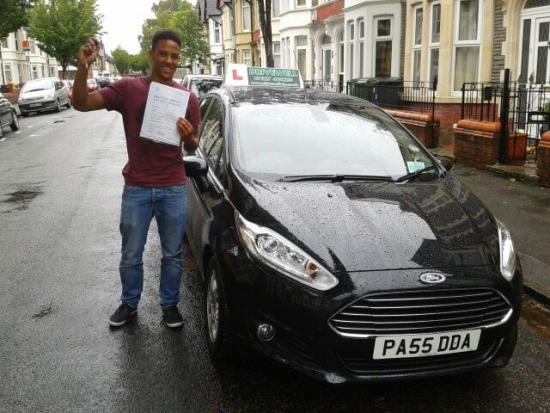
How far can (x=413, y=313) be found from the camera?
288 cm

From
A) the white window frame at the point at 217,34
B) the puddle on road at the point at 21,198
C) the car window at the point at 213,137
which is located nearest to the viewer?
the car window at the point at 213,137

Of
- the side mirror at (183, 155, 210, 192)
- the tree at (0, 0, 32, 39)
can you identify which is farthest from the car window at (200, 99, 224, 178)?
the tree at (0, 0, 32, 39)

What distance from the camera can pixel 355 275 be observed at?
2898 mm

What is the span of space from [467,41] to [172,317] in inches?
525

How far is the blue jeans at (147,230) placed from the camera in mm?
3932

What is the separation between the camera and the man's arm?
3.52 meters

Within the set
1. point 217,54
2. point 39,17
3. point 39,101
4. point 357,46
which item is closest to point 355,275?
point 357,46

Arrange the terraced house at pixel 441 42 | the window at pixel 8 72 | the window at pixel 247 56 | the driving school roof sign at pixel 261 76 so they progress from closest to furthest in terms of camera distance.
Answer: the driving school roof sign at pixel 261 76
the terraced house at pixel 441 42
the window at pixel 247 56
the window at pixel 8 72

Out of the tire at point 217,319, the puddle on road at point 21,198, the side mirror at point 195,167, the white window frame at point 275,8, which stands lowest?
the puddle on road at point 21,198

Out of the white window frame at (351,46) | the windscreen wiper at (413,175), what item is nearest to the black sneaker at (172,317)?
the windscreen wiper at (413,175)

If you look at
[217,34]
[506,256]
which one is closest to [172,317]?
[506,256]

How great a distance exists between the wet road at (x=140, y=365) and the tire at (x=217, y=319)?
122 millimetres

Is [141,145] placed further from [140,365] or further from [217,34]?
[217,34]

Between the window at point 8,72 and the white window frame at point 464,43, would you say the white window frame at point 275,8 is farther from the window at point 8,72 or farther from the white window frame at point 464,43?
the window at point 8,72
